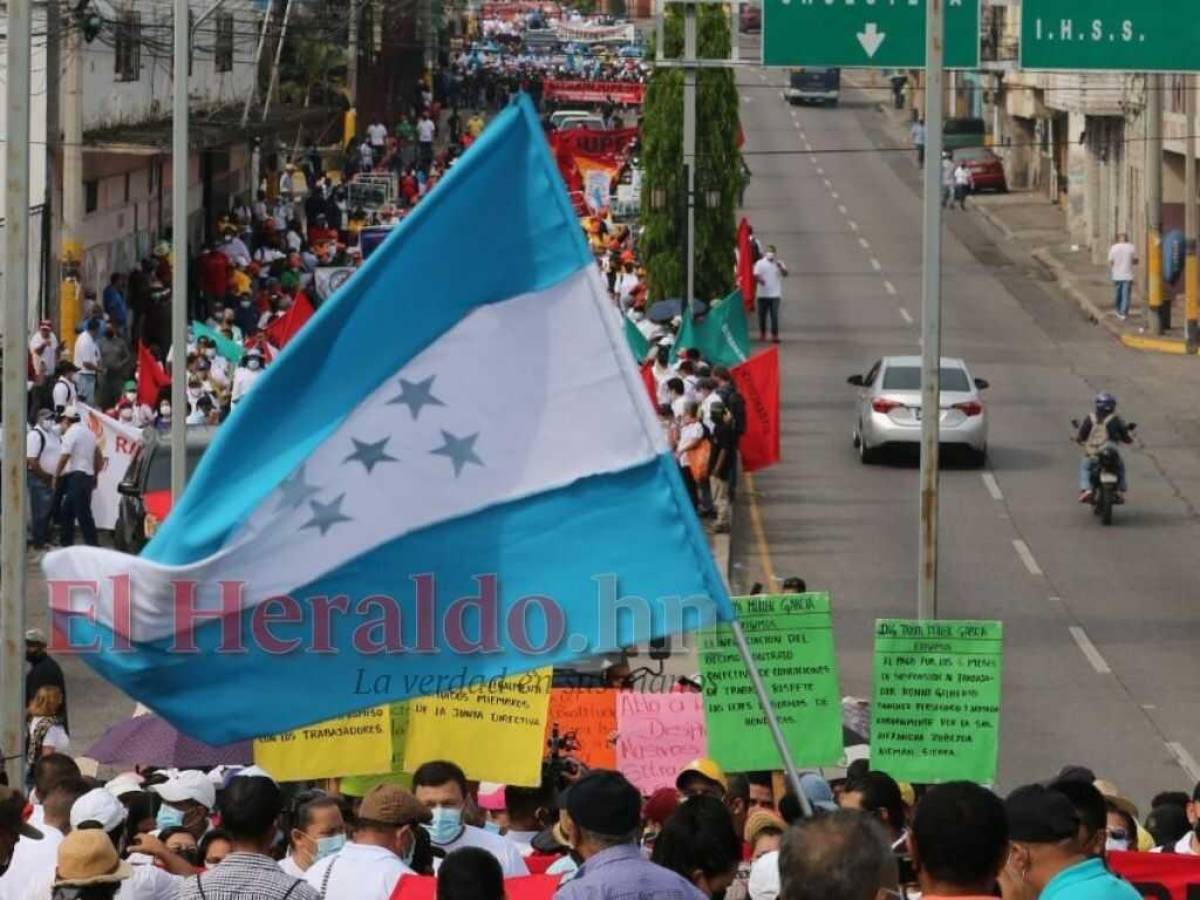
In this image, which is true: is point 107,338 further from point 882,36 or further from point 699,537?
point 699,537

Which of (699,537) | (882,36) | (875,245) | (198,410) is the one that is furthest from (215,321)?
(699,537)

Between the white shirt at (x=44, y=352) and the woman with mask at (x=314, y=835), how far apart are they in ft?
70.4

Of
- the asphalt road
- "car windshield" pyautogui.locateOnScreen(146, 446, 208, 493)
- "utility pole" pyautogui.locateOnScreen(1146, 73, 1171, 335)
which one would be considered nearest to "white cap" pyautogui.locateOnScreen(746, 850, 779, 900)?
the asphalt road

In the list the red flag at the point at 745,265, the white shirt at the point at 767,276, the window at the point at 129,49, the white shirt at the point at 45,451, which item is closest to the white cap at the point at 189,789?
the white shirt at the point at 45,451

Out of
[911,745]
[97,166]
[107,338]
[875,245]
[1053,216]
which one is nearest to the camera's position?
[911,745]

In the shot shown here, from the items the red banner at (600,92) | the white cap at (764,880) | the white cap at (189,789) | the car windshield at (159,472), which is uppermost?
the red banner at (600,92)

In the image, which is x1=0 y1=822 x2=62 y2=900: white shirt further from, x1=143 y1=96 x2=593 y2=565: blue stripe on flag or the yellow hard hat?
the yellow hard hat

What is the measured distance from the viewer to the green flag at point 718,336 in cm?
3328

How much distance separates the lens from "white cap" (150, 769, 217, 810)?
11797mm

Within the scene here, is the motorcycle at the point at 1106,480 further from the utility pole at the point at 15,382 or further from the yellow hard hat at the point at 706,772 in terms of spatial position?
the yellow hard hat at the point at 706,772

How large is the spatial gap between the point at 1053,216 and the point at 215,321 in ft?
98.5

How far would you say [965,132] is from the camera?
74.3m

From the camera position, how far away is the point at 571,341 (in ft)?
31.2

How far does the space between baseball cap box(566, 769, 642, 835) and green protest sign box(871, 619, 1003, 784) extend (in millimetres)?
4191
